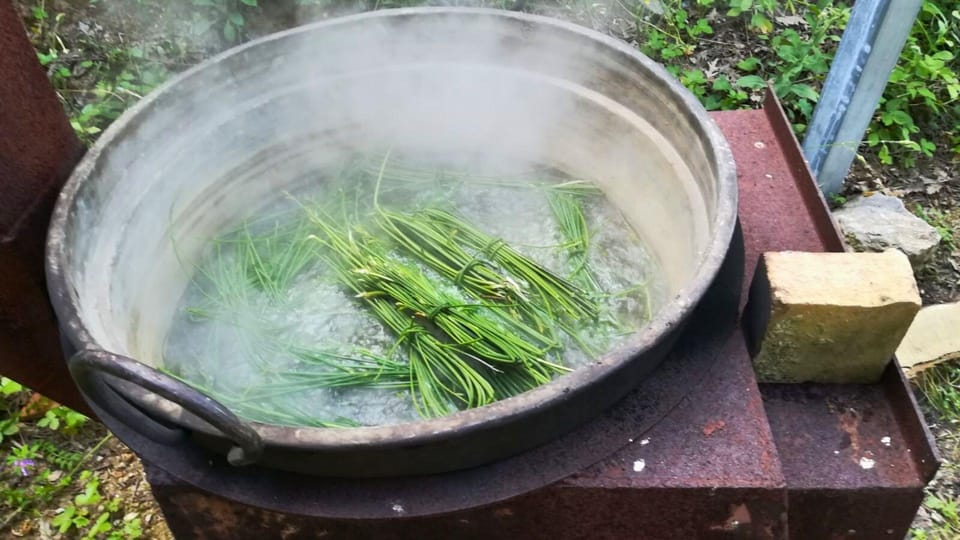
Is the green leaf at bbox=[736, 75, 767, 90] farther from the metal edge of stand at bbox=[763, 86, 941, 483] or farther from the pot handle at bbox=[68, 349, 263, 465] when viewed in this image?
the pot handle at bbox=[68, 349, 263, 465]

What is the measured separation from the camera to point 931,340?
2754mm

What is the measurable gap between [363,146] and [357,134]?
0.19 ft

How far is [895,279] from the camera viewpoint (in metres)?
1.74

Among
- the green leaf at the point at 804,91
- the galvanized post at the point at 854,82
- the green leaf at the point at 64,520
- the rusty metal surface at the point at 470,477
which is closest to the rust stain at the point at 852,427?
the rusty metal surface at the point at 470,477

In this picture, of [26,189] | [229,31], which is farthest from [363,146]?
[26,189]

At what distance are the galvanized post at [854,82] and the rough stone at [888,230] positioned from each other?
18 centimetres

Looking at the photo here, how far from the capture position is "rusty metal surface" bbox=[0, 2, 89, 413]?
71.0 inches

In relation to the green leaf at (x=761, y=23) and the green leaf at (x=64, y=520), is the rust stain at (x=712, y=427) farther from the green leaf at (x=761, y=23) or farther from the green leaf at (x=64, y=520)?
the green leaf at (x=761, y=23)

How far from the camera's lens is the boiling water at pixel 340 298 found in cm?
206

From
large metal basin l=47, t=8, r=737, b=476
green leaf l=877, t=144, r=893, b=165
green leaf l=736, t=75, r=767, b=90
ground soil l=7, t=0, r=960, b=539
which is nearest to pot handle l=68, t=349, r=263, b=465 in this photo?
large metal basin l=47, t=8, r=737, b=476

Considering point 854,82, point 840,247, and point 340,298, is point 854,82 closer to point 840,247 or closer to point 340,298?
point 840,247

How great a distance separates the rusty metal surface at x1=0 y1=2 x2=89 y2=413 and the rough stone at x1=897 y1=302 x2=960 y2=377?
290 cm

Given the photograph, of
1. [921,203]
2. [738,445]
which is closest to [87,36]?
[738,445]

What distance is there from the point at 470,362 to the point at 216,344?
85 cm
